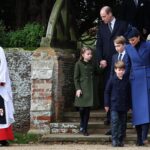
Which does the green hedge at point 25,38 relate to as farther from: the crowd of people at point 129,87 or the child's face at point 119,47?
the child's face at point 119,47

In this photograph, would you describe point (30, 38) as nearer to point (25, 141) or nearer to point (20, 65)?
point (20, 65)

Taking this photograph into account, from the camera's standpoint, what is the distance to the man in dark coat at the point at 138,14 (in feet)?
46.2

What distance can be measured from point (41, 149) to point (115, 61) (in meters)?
2.06

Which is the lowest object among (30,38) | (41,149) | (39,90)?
(41,149)

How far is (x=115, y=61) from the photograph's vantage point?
1236cm

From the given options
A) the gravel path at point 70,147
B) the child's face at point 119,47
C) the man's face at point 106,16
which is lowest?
the gravel path at point 70,147

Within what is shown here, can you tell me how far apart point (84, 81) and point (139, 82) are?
127cm

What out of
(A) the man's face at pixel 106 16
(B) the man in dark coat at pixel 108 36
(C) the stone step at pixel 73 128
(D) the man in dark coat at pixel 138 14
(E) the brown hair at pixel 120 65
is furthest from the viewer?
(D) the man in dark coat at pixel 138 14

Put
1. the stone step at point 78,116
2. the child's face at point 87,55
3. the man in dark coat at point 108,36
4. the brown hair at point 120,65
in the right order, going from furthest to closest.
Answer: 1. the stone step at point 78,116
2. the man in dark coat at point 108,36
3. the child's face at point 87,55
4. the brown hair at point 120,65

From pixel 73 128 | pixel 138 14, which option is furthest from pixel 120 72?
pixel 138 14

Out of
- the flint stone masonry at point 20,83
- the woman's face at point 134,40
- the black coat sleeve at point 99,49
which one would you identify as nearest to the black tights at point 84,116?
the black coat sleeve at point 99,49

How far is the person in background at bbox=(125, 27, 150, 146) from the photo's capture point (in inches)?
476

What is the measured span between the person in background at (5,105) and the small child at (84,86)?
132 cm

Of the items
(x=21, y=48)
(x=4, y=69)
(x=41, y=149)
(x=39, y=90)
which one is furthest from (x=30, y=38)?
(x=41, y=149)
